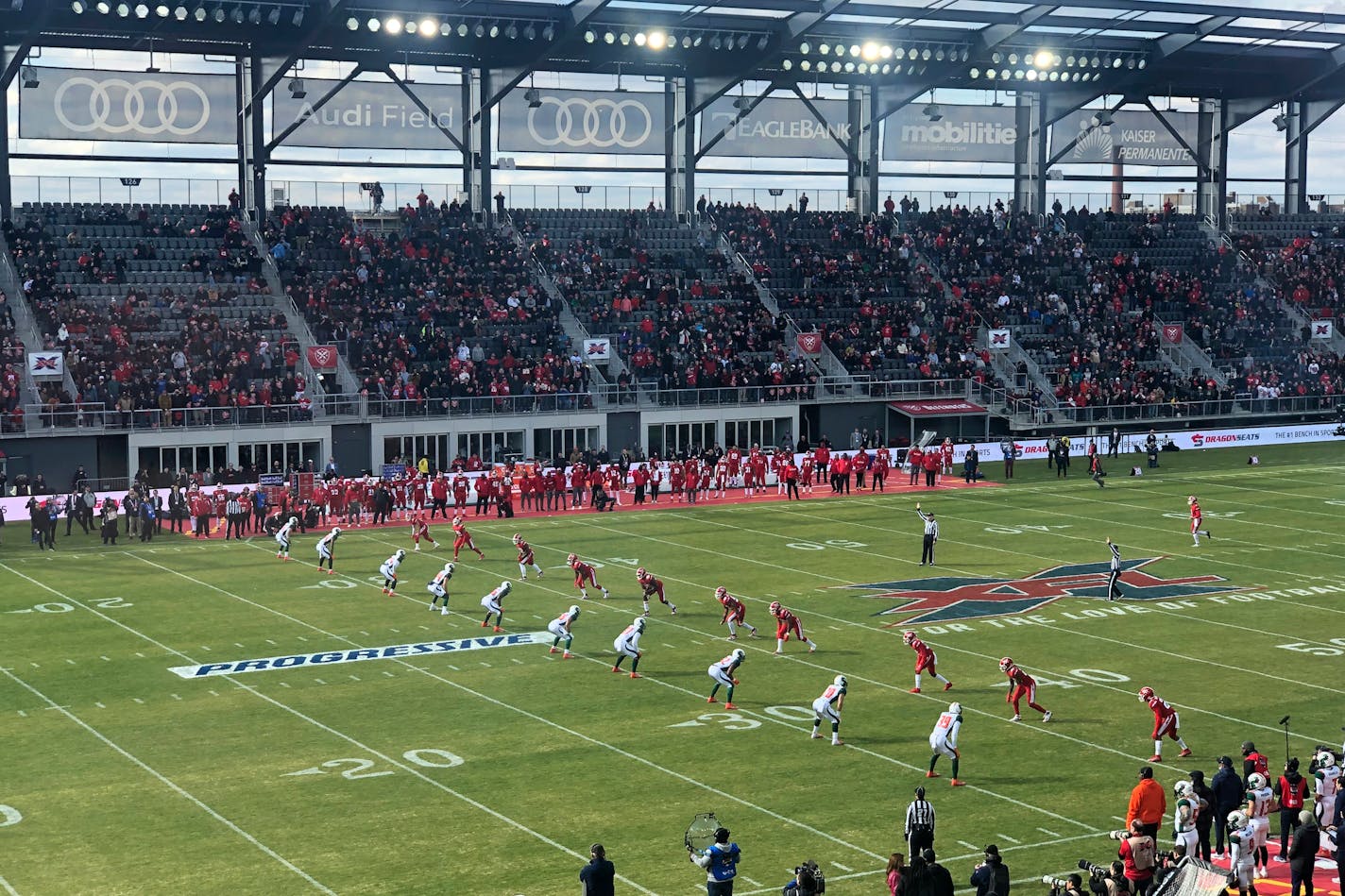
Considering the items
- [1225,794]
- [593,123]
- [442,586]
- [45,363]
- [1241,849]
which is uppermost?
[593,123]

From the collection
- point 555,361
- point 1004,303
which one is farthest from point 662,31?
point 1004,303

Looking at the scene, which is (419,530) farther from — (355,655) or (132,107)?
(132,107)

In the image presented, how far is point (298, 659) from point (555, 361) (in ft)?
93.7

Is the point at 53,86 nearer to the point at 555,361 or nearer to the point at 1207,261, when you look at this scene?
the point at 555,361

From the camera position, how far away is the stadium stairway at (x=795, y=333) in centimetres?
5997

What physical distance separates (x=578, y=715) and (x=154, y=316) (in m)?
32.5

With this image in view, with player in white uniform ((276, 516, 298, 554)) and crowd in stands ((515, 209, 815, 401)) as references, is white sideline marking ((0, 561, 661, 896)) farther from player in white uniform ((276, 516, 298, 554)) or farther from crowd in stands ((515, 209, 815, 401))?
crowd in stands ((515, 209, 815, 401))

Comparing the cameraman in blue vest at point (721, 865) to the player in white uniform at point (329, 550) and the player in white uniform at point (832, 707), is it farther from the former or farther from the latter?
the player in white uniform at point (329, 550)

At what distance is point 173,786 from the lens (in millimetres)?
21234

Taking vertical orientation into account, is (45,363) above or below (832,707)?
above

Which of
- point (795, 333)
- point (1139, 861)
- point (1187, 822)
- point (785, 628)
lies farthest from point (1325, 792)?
point (795, 333)

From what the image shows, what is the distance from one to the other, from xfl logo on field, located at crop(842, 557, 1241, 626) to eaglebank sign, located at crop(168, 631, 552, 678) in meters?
7.29

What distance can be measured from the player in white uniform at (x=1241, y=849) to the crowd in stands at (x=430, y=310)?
125ft

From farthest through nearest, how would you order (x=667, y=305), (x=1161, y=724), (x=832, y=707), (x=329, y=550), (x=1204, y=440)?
(x=1204, y=440)
(x=667, y=305)
(x=329, y=550)
(x=832, y=707)
(x=1161, y=724)
